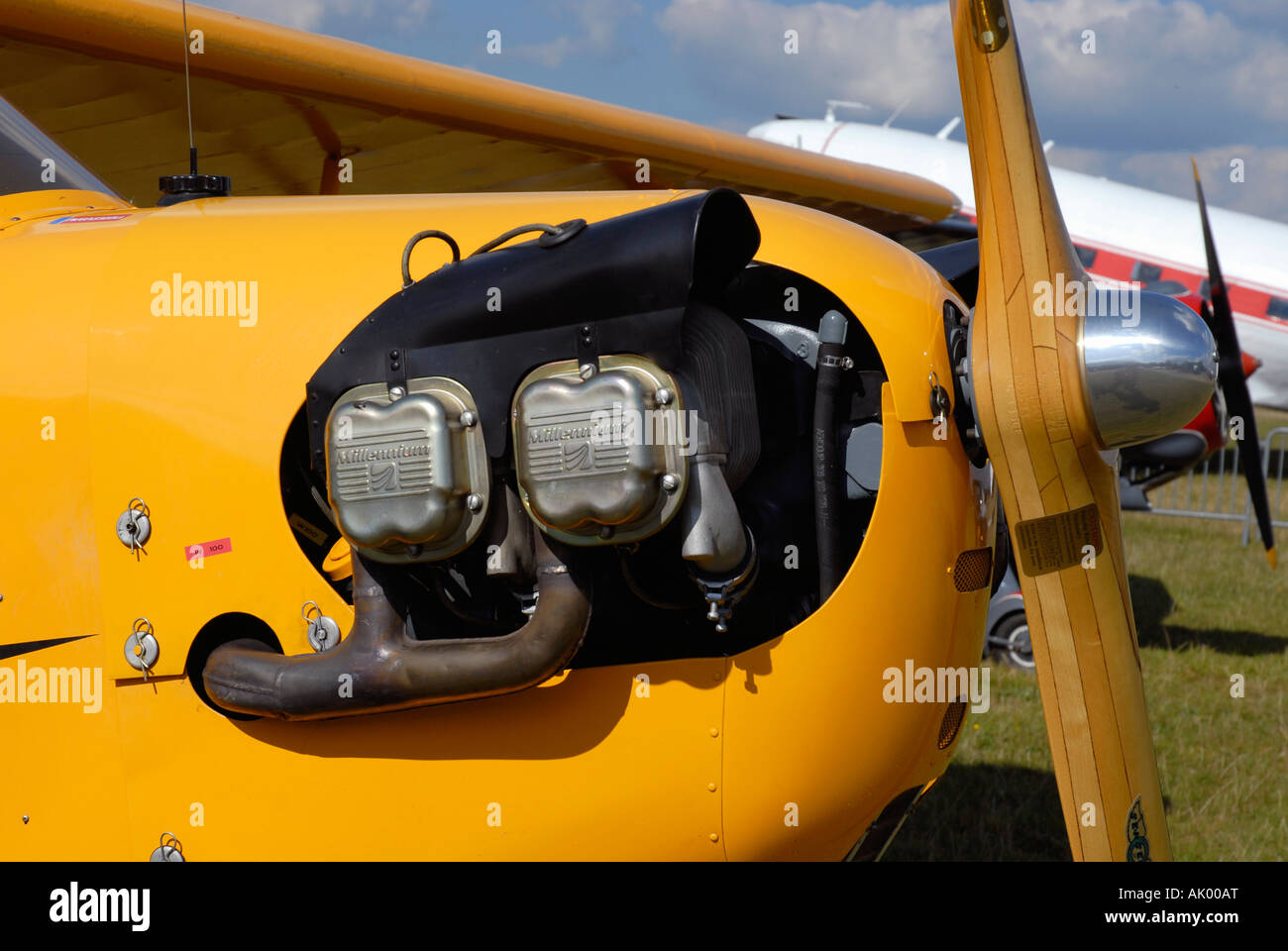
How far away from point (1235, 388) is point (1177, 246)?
37.2 ft

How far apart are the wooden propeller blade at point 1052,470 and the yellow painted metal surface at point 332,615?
12 centimetres

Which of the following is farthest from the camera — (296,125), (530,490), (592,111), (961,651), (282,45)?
(592,111)

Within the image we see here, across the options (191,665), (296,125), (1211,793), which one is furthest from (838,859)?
(296,125)

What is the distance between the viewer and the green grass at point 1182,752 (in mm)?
4332

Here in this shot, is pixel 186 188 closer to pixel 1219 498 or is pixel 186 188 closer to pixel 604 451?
pixel 604 451

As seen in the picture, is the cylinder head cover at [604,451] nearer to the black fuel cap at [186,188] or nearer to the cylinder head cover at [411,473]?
the cylinder head cover at [411,473]

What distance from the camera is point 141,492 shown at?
2172 mm

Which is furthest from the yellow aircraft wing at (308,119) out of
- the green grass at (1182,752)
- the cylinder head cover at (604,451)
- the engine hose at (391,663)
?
the green grass at (1182,752)

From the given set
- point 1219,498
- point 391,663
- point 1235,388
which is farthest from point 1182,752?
point 1219,498

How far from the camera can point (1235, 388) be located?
455cm

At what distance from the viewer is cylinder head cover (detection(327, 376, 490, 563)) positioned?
192cm

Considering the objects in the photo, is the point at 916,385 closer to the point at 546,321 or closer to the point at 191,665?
the point at 546,321

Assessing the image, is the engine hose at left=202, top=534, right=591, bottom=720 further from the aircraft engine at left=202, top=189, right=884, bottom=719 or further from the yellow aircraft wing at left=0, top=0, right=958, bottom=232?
the yellow aircraft wing at left=0, top=0, right=958, bottom=232

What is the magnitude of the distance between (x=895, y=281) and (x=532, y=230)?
0.66 meters
